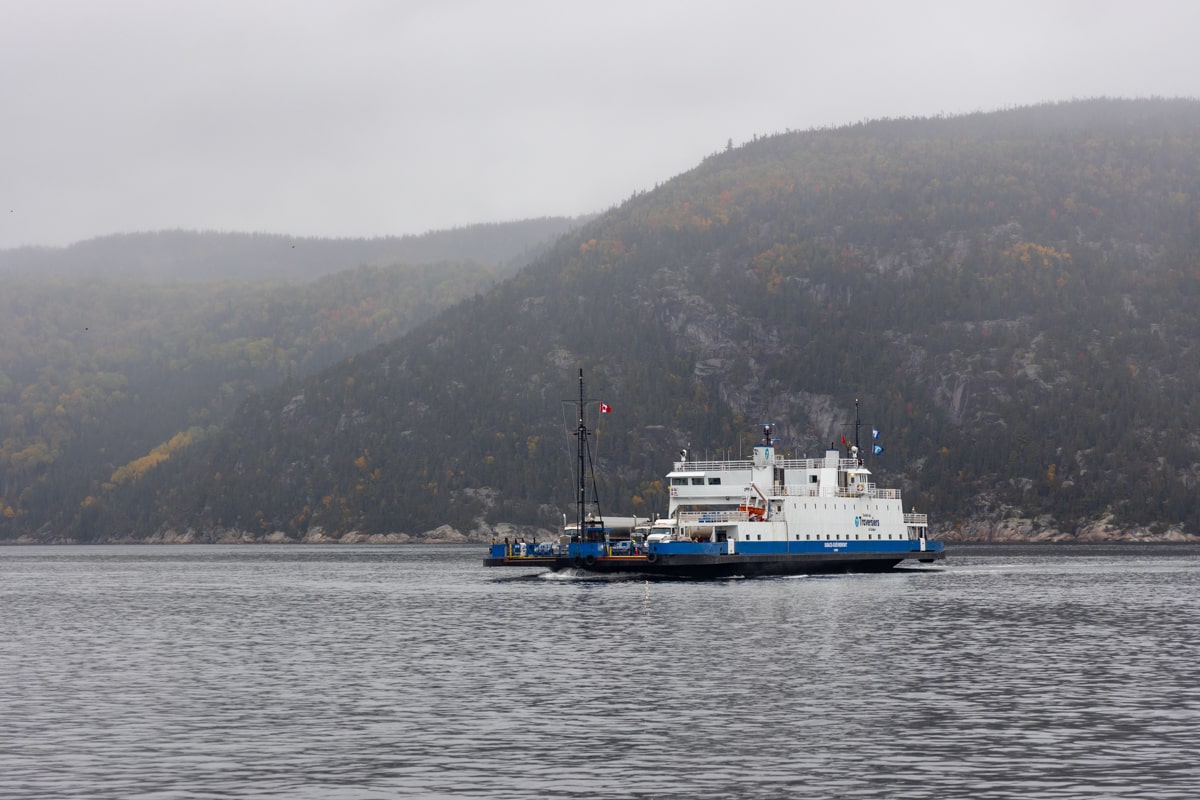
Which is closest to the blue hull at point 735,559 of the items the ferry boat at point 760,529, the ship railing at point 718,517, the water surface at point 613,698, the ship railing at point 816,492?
the ferry boat at point 760,529

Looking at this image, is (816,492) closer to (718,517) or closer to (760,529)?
(760,529)

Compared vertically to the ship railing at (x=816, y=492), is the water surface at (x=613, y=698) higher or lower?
lower

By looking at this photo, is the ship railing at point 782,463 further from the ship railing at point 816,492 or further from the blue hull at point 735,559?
the blue hull at point 735,559

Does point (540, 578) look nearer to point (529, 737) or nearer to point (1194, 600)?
point (1194, 600)

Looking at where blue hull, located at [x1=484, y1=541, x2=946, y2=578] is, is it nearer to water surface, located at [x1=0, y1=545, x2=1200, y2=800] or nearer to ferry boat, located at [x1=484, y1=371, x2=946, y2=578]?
ferry boat, located at [x1=484, y1=371, x2=946, y2=578]

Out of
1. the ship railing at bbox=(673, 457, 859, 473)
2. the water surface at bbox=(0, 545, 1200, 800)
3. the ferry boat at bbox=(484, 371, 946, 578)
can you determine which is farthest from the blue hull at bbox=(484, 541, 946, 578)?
the water surface at bbox=(0, 545, 1200, 800)

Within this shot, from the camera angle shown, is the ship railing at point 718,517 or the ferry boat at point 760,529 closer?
the ferry boat at point 760,529

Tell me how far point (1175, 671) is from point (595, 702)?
22.5m

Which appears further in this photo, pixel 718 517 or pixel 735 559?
pixel 718 517

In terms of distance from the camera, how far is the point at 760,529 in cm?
11931

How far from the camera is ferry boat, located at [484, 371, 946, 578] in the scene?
11738 centimetres

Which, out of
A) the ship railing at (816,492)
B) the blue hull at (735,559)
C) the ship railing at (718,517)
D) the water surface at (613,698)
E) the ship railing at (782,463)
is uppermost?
the ship railing at (782,463)

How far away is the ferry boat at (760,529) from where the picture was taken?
117 m

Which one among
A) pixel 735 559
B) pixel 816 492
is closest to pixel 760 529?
pixel 735 559
